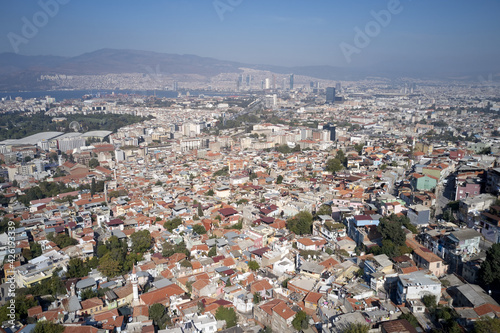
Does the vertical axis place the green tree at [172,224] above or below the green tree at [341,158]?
below

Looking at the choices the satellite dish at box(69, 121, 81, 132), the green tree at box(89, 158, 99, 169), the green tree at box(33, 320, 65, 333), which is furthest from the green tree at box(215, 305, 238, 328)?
the satellite dish at box(69, 121, 81, 132)

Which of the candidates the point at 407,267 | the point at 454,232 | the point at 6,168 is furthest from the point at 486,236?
the point at 6,168

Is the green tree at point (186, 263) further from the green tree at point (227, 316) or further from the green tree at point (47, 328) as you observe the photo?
the green tree at point (47, 328)

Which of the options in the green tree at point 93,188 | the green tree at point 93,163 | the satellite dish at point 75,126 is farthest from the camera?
the satellite dish at point 75,126

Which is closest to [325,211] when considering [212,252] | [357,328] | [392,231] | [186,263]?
[392,231]

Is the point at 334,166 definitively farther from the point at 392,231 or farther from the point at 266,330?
the point at 266,330

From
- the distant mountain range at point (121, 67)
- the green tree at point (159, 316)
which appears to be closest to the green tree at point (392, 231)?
the green tree at point (159, 316)
